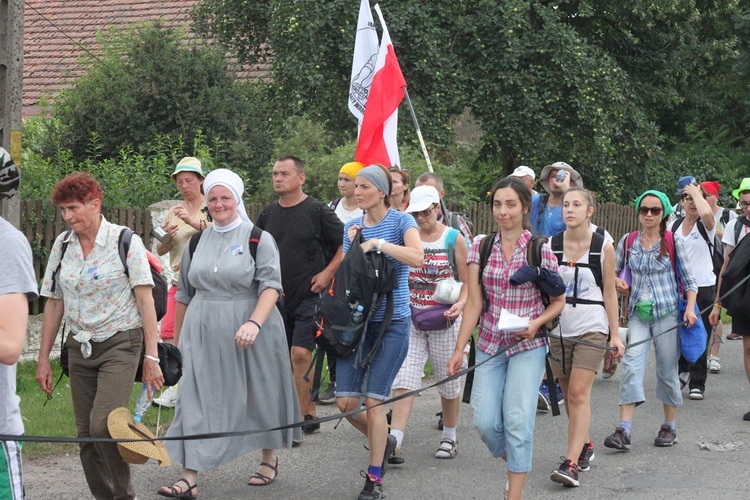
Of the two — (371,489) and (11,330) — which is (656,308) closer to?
(371,489)

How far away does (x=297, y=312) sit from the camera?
7523 mm

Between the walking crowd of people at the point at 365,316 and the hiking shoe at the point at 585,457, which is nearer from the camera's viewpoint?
the walking crowd of people at the point at 365,316

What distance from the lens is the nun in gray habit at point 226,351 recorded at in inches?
Answer: 237

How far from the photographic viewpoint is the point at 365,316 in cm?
610

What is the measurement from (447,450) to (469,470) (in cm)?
36

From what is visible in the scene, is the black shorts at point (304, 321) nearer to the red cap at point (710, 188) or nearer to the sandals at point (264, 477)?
the sandals at point (264, 477)

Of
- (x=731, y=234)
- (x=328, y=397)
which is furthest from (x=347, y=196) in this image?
(x=731, y=234)

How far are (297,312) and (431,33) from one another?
997 cm

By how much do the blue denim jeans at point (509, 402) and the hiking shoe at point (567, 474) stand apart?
84 cm

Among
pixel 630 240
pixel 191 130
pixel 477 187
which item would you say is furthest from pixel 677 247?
pixel 477 187

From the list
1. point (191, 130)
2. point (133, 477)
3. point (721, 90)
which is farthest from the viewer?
point (721, 90)

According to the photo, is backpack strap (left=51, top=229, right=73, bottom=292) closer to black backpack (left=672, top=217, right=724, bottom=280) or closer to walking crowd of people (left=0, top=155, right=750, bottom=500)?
walking crowd of people (left=0, top=155, right=750, bottom=500)

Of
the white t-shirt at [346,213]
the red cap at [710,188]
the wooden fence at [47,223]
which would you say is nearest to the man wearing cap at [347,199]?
the white t-shirt at [346,213]

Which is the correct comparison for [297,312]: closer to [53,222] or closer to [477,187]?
[53,222]
